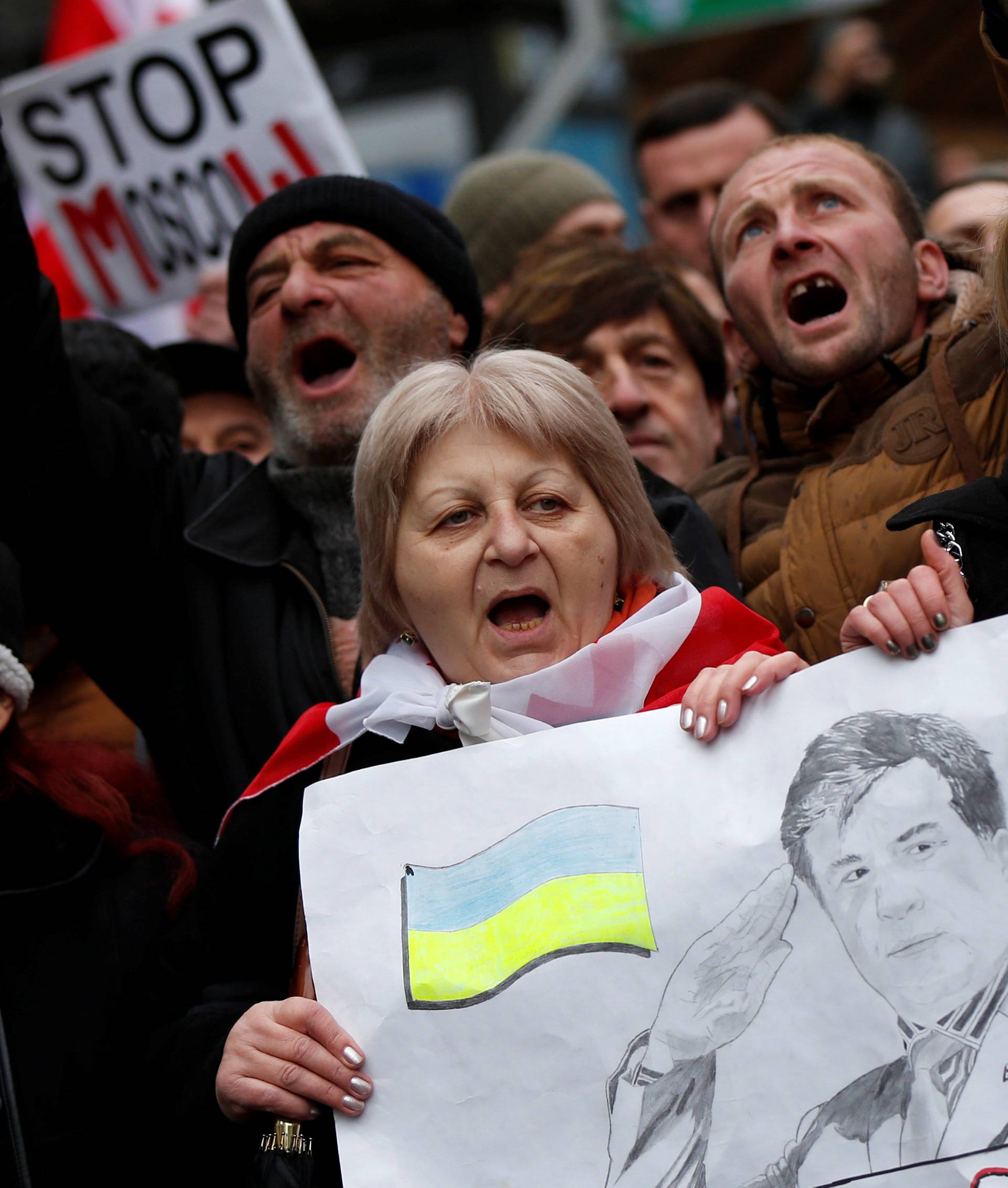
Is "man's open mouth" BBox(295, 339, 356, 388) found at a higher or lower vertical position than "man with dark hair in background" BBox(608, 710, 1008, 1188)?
higher

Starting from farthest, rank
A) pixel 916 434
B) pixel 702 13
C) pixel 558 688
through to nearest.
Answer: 1. pixel 702 13
2. pixel 916 434
3. pixel 558 688

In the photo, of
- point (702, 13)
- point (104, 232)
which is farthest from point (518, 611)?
point (702, 13)

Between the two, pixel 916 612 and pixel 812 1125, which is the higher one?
pixel 916 612

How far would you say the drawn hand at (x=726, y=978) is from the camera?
5.81ft

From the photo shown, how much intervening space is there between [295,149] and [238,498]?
5.58 feet

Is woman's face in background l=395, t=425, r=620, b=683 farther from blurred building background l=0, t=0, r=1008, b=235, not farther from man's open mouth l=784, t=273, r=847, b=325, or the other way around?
blurred building background l=0, t=0, r=1008, b=235

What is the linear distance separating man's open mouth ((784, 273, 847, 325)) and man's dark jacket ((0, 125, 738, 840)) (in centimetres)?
43

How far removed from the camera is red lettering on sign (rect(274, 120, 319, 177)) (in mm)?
4285

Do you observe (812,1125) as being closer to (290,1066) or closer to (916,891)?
(916,891)

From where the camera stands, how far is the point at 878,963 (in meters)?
1.75

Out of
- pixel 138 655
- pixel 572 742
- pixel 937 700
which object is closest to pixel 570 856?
pixel 572 742

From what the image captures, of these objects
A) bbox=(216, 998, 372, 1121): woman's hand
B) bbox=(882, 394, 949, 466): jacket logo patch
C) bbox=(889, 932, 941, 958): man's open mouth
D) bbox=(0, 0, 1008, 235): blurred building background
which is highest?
bbox=(882, 394, 949, 466): jacket logo patch

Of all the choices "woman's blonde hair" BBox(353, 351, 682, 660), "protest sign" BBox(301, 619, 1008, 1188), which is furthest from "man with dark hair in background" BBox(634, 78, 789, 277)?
"protest sign" BBox(301, 619, 1008, 1188)

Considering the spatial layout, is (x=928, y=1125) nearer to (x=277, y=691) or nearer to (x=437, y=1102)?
(x=437, y=1102)
